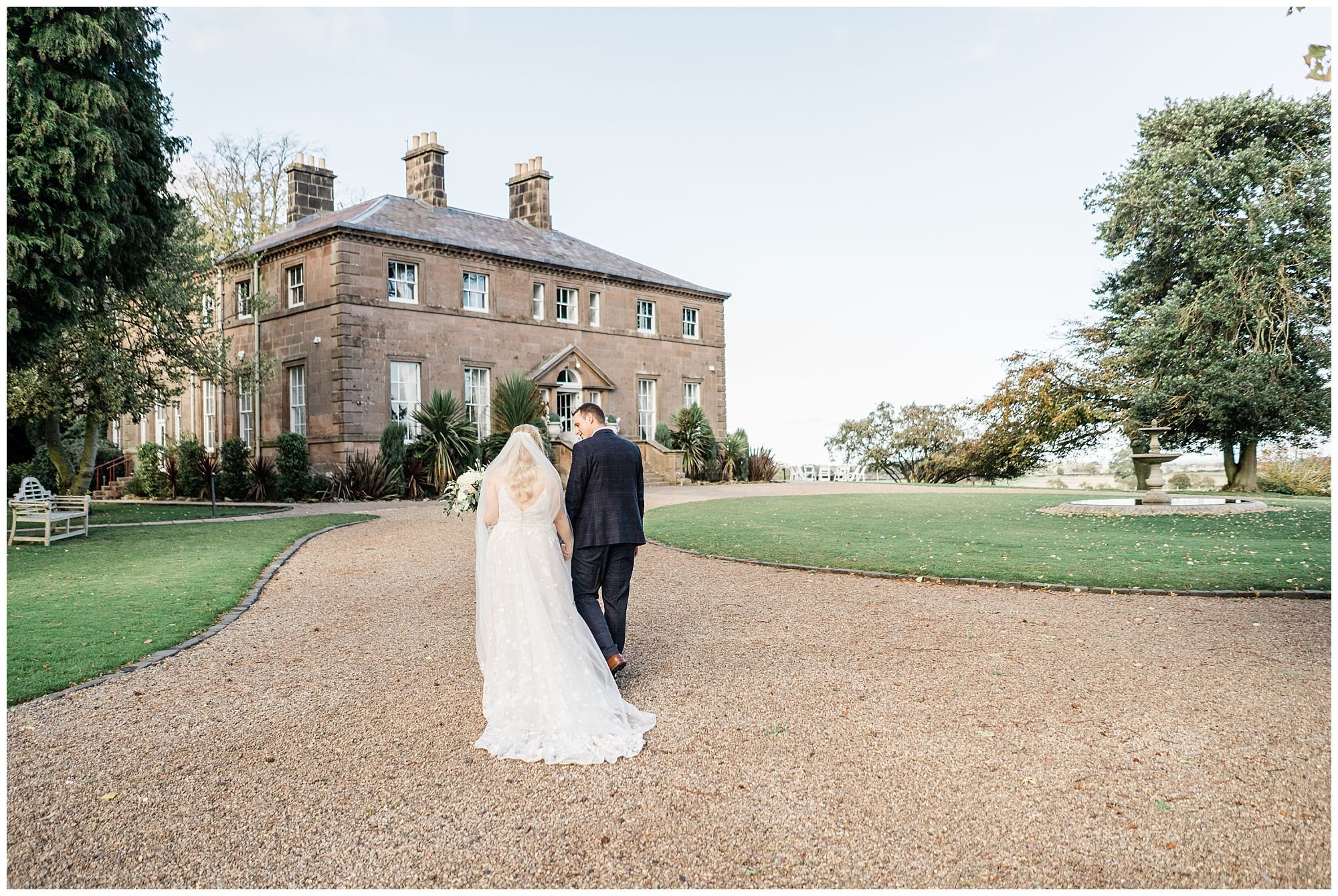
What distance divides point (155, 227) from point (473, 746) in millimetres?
13892

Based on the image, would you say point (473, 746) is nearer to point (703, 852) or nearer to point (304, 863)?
point (304, 863)

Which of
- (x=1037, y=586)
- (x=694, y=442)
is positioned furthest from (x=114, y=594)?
(x=694, y=442)

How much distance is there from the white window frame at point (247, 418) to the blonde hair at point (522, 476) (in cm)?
2612

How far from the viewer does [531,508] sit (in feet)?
18.7

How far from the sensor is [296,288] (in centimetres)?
2762

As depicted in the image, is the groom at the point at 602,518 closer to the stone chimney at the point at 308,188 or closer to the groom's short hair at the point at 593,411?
the groom's short hair at the point at 593,411

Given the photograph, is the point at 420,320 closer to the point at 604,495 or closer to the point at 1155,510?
the point at 1155,510

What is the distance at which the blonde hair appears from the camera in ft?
18.7

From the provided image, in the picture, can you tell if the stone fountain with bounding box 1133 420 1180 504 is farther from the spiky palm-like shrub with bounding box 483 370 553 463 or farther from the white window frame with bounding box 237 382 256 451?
the white window frame with bounding box 237 382 256 451

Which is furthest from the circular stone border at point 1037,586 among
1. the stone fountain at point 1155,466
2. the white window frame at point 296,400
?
the white window frame at point 296,400

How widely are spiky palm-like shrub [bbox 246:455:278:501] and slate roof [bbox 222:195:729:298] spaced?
269 inches

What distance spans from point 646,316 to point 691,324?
90.7 inches

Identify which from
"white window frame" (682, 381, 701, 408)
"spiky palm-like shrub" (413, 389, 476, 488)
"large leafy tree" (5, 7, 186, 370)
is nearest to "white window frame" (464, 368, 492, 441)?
"spiky palm-like shrub" (413, 389, 476, 488)

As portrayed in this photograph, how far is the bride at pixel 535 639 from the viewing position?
4.81 metres
